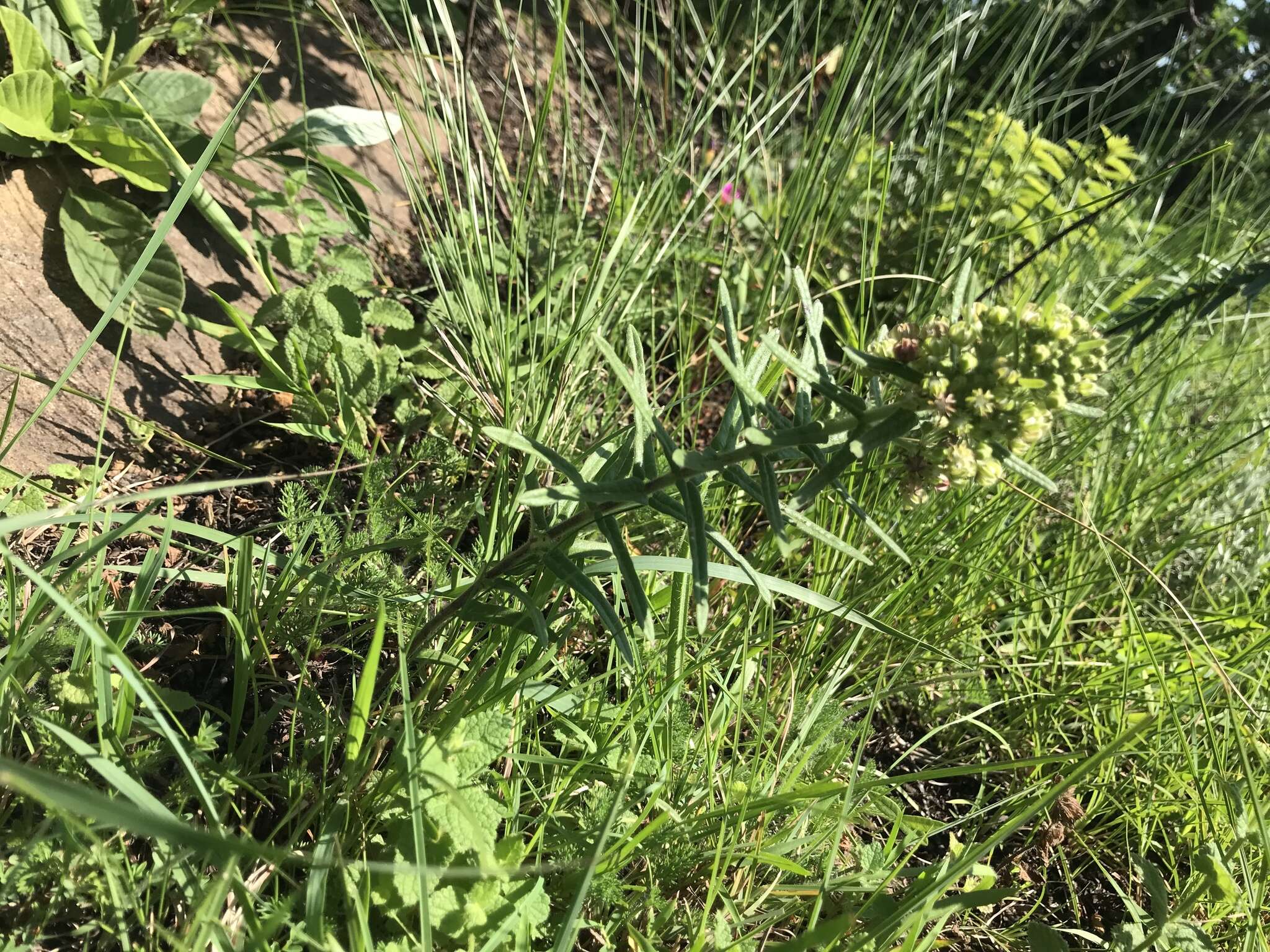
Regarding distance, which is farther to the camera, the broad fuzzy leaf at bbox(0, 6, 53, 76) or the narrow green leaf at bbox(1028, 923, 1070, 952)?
the broad fuzzy leaf at bbox(0, 6, 53, 76)

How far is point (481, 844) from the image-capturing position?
108 cm

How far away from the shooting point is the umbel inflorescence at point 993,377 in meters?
0.96

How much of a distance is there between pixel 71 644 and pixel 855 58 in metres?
1.67

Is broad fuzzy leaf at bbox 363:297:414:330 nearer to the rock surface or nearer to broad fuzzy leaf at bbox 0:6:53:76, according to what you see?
the rock surface

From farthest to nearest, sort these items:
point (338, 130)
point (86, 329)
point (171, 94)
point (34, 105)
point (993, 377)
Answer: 1. point (338, 130)
2. point (171, 94)
3. point (86, 329)
4. point (34, 105)
5. point (993, 377)

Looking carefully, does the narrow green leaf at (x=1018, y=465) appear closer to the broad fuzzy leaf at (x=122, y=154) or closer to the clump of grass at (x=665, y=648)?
the clump of grass at (x=665, y=648)

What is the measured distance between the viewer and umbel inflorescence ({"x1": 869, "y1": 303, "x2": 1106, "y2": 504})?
96cm

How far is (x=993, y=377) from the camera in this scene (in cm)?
97

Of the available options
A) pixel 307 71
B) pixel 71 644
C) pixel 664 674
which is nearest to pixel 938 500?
pixel 664 674

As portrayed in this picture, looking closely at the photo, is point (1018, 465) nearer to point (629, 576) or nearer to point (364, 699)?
point (629, 576)

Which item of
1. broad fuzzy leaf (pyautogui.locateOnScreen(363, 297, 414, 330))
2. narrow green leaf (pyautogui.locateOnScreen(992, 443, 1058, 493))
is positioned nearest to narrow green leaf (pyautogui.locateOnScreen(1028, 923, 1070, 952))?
narrow green leaf (pyautogui.locateOnScreen(992, 443, 1058, 493))

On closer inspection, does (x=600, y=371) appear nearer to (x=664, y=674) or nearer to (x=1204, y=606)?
(x=664, y=674)

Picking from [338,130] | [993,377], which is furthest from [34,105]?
[993,377]

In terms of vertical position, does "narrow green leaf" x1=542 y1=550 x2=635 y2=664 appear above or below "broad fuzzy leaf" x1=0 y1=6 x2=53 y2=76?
below
